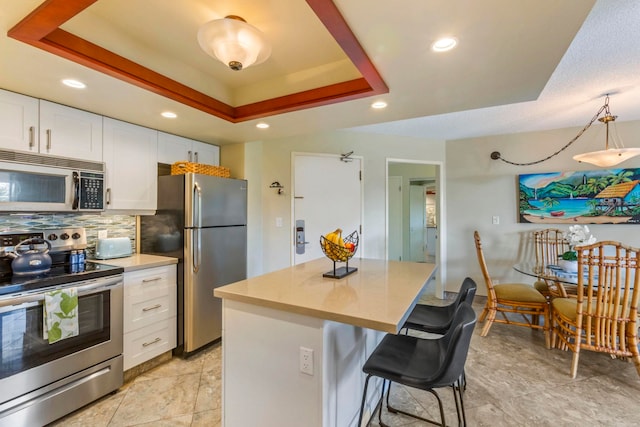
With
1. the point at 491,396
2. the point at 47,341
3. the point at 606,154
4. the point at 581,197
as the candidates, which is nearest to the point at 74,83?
the point at 47,341

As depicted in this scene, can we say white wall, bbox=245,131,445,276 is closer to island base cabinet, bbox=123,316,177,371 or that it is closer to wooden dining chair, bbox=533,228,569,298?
island base cabinet, bbox=123,316,177,371

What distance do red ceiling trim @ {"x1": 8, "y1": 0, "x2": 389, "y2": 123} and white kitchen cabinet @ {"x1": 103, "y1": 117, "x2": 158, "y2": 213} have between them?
83cm

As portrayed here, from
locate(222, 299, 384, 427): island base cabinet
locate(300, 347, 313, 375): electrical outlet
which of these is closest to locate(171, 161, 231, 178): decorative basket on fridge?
locate(222, 299, 384, 427): island base cabinet

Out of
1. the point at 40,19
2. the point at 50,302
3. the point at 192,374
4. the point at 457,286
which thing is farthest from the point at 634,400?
the point at 40,19

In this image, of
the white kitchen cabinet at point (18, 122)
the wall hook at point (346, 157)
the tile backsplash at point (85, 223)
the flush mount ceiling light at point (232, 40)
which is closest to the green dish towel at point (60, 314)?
the tile backsplash at point (85, 223)

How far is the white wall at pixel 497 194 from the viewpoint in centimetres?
368

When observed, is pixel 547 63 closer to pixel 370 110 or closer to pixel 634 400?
pixel 370 110

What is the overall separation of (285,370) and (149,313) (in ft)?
5.30

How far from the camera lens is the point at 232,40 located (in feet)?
4.37

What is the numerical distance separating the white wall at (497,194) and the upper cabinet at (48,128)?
4246 mm

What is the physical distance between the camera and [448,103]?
2.15m

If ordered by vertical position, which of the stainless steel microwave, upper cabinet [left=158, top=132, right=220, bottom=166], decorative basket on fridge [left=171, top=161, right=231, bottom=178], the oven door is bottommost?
the oven door

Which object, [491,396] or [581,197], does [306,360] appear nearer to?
[491,396]

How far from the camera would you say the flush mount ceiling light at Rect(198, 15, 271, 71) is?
130cm
